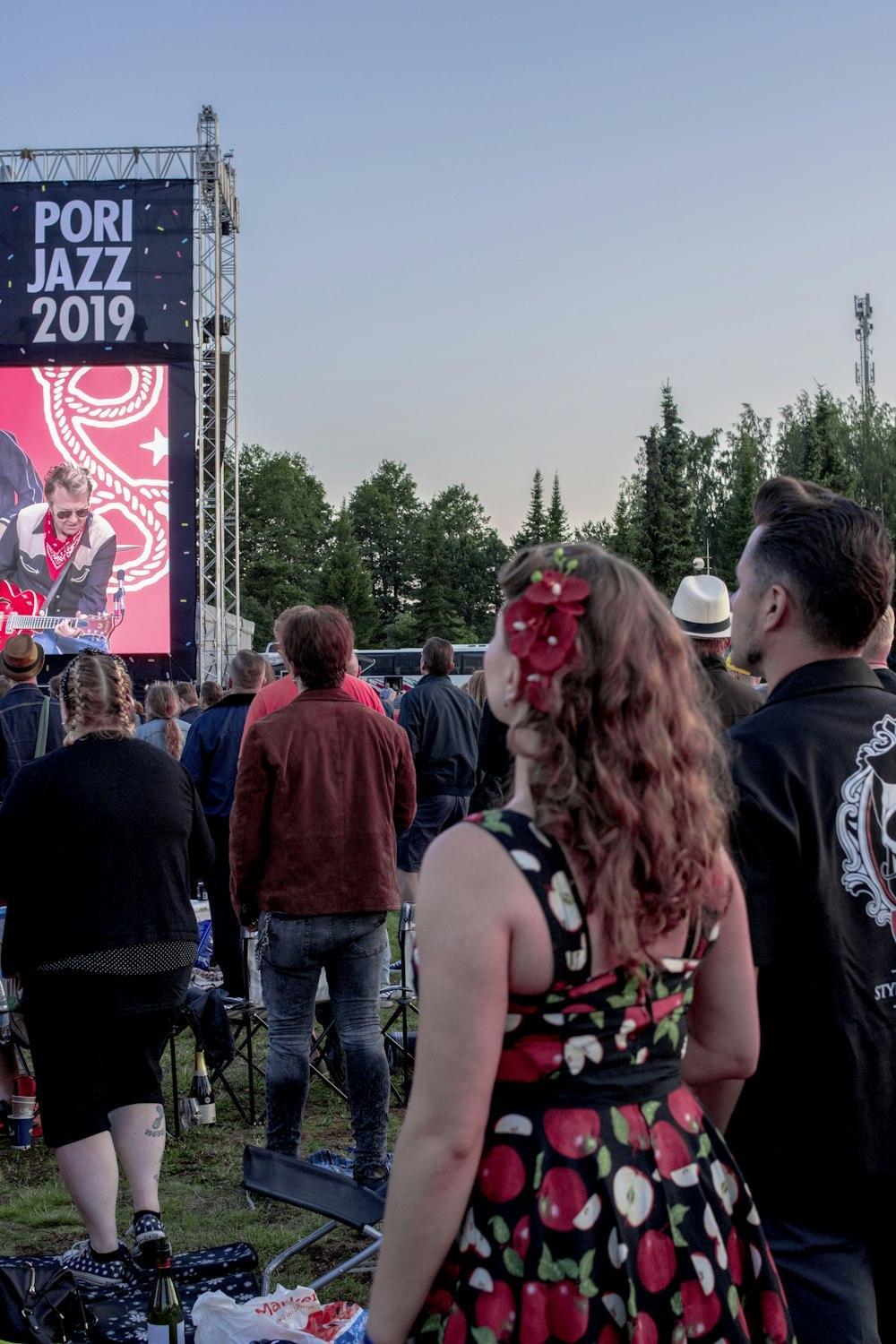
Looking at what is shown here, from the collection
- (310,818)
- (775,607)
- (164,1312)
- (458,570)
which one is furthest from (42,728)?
(458,570)

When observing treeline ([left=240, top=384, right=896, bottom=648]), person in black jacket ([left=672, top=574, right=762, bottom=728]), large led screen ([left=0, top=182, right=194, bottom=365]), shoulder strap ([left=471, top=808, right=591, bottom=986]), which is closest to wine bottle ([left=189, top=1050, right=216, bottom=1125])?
person in black jacket ([left=672, top=574, right=762, bottom=728])

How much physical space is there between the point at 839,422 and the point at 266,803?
50.2m

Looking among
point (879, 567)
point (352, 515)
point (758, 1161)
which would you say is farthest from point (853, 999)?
point (352, 515)

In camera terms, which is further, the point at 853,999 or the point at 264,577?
the point at 264,577

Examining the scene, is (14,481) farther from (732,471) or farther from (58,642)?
(732,471)

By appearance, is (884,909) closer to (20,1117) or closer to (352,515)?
(20,1117)

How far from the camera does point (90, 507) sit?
615 inches

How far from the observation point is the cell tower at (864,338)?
53875 mm

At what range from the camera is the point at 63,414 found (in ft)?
52.0

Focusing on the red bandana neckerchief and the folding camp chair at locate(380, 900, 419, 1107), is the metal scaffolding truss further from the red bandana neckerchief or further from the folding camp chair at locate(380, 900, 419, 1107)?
the folding camp chair at locate(380, 900, 419, 1107)

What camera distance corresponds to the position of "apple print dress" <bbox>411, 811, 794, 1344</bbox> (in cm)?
146

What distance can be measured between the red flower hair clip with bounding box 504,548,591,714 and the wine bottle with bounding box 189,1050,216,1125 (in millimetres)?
4346

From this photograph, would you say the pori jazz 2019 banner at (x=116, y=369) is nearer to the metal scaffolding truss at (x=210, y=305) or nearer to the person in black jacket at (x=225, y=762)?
the metal scaffolding truss at (x=210, y=305)

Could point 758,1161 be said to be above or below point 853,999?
below
